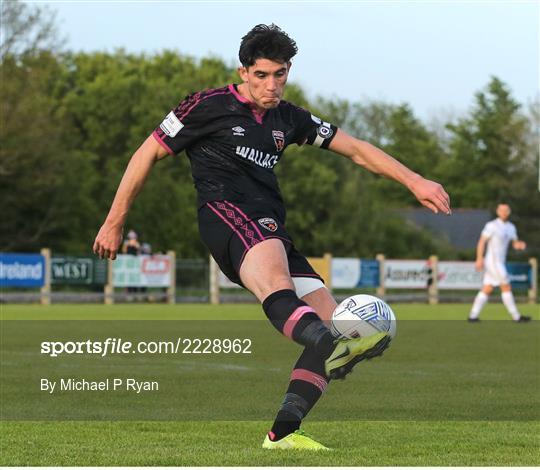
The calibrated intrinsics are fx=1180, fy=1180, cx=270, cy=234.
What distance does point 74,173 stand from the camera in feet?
202

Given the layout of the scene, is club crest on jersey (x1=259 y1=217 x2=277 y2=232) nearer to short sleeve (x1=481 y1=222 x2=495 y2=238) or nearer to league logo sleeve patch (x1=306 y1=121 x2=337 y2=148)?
league logo sleeve patch (x1=306 y1=121 x2=337 y2=148)

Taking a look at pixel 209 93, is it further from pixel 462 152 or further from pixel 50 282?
pixel 462 152

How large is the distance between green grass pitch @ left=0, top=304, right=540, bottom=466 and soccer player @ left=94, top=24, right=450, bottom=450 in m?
0.63

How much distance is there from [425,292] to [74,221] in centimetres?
2295

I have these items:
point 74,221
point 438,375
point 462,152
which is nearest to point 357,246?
point 74,221

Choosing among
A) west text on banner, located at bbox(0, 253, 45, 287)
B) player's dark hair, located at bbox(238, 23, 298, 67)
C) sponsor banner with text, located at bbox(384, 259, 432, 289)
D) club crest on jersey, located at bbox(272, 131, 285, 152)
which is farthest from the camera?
sponsor banner with text, located at bbox(384, 259, 432, 289)

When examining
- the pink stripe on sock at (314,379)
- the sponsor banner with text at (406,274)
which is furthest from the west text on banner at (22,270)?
the pink stripe on sock at (314,379)

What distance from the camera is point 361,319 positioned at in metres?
6.45

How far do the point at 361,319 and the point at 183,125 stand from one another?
5.14ft

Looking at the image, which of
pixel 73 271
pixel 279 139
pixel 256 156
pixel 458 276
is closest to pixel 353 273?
pixel 458 276

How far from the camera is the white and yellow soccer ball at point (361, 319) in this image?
637cm

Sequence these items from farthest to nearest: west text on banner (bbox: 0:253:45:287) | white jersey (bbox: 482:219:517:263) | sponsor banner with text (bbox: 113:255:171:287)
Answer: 1. sponsor banner with text (bbox: 113:255:171:287)
2. west text on banner (bbox: 0:253:45:287)
3. white jersey (bbox: 482:219:517:263)

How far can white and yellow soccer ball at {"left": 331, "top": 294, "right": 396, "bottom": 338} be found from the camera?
6371 millimetres

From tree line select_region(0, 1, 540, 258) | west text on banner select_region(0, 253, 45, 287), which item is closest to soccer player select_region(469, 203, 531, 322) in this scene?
west text on banner select_region(0, 253, 45, 287)
